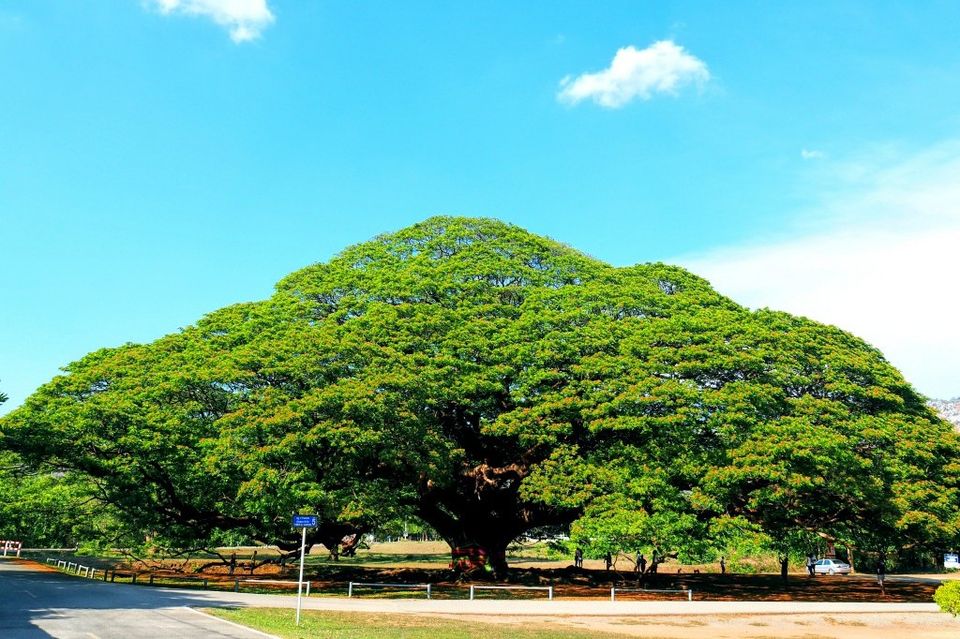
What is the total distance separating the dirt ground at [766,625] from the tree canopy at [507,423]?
3.62 meters

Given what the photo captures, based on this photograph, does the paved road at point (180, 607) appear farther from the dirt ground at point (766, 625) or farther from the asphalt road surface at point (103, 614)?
the dirt ground at point (766, 625)

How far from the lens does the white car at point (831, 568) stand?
166 ft

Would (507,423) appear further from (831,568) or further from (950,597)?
(831,568)

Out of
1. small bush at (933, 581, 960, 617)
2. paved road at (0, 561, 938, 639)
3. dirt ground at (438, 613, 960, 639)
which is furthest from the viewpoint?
dirt ground at (438, 613, 960, 639)

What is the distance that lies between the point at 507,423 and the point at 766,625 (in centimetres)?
1201

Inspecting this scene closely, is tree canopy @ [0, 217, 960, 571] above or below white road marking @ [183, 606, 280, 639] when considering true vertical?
above

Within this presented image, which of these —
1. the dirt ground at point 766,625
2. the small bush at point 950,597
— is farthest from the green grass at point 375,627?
the small bush at point 950,597

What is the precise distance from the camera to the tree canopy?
26750 mm

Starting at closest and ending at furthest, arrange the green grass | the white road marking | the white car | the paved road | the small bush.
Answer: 1. the white road marking
2. the paved road
3. the green grass
4. the small bush
5. the white car

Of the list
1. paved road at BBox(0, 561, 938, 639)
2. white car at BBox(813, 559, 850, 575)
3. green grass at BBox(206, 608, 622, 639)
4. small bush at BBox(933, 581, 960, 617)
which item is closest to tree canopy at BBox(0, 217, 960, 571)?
paved road at BBox(0, 561, 938, 639)

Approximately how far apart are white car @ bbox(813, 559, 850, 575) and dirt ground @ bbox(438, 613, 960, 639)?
28.3 metres

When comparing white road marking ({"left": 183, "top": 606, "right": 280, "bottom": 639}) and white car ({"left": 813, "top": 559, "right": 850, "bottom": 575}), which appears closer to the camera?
white road marking ({"left": 183, "top": 606, "right": 280, "bottom": 639})

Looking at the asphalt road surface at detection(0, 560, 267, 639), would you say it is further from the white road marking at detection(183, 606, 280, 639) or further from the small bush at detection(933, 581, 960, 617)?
the small bush at detection(933, 581, 960, 617)

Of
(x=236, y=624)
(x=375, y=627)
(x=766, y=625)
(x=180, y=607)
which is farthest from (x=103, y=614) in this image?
(x=766, y=625)
